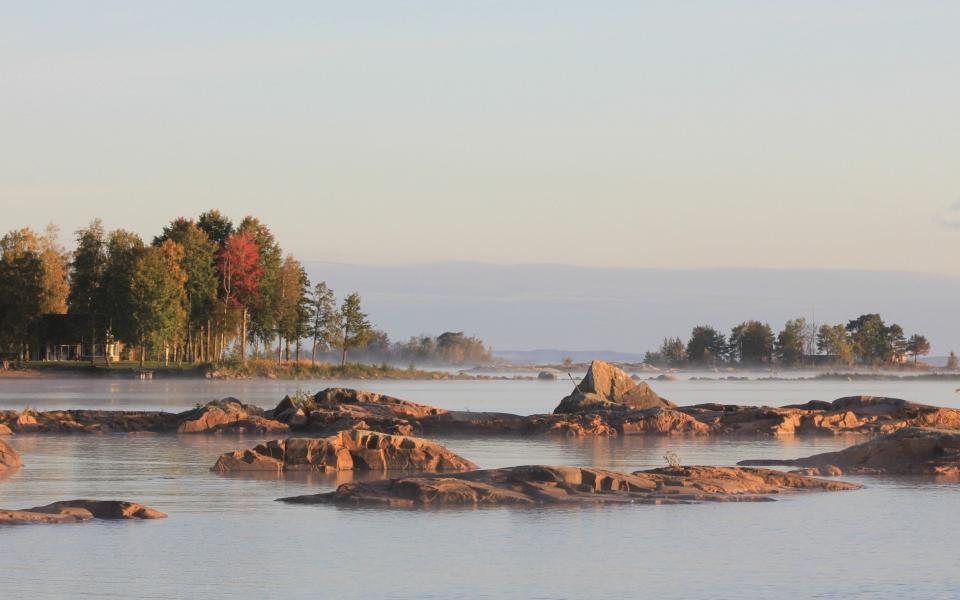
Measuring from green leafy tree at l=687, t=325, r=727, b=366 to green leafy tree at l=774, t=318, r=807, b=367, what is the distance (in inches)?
279

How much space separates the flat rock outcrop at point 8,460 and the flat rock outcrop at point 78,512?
7034mm

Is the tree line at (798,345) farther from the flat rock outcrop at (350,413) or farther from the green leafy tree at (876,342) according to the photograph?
the flat rock outcrop at (350,413)

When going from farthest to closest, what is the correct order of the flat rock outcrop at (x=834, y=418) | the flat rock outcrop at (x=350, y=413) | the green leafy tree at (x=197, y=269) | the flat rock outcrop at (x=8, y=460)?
the green leafy tree at (x=197, y=269) → the flat rock outcrop at (x=834, y=418) → the flat rock outcrop at (x=350, y=413) → the flat rock outcrop at (x=8, y=460)

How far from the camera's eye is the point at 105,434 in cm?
3956

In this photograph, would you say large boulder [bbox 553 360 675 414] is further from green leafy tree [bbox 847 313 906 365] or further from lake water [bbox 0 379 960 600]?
green leafy tree [bbox 847 313 906 365]

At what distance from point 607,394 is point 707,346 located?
135048 mm

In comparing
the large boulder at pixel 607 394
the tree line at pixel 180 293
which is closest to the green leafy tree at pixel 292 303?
the tree line at pixel 180 293

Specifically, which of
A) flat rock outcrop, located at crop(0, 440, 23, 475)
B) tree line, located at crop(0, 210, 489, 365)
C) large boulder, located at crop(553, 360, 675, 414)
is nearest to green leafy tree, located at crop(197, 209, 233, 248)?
tree line, located at crop(0, 210, 489, 365)

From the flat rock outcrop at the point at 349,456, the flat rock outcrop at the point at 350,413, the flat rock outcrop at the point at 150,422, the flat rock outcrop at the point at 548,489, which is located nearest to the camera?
the flat rock outcrop at the point at 548,489

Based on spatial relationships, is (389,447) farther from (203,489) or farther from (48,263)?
(48,263)

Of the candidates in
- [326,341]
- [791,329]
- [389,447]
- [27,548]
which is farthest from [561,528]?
[791,329]

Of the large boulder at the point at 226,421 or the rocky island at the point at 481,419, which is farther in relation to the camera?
the rocky island at the point at 481,419

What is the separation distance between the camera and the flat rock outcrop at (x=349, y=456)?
28031 mm

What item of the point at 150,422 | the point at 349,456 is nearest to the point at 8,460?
the point at 349,456
